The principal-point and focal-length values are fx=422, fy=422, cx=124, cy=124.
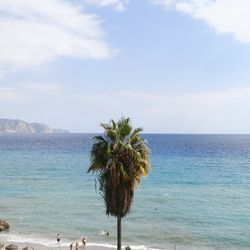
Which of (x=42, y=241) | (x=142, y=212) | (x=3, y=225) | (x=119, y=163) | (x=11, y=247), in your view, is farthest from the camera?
(x=142, y=212)

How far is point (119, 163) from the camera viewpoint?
2633 cm

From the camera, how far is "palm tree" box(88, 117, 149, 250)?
86.6 ft

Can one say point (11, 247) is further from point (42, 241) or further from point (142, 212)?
point (142, 212)

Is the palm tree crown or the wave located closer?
the palm tree crown

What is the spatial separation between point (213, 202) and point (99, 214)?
21.5 meters

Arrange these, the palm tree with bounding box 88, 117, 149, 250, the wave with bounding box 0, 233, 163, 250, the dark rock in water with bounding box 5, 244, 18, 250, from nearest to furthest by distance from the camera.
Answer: the palm tree with bounding box 88, 117, 149, 250, the dark rock in water with bounding box 5, 244, 18, 250, the wave with bounding box 0, 233, 163, 250

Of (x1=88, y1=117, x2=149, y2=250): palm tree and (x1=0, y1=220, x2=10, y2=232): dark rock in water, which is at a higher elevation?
(x1=88, y1=117, x2=149, y2=250): palm tree

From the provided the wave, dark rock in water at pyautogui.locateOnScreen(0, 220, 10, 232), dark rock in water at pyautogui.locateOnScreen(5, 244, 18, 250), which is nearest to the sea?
the wave

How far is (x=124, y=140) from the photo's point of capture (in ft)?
88.9

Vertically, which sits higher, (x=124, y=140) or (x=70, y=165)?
(x=124, y=140)

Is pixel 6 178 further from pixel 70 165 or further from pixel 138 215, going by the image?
pixel 138 215

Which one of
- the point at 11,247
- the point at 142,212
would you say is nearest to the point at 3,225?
the point at 11,247

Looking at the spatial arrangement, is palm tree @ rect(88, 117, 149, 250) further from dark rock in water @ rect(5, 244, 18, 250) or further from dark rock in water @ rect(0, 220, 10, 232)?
dark rock in water @ rect(0, 220, 10, 232)

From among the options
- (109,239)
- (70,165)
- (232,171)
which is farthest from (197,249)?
→ (70,165)
